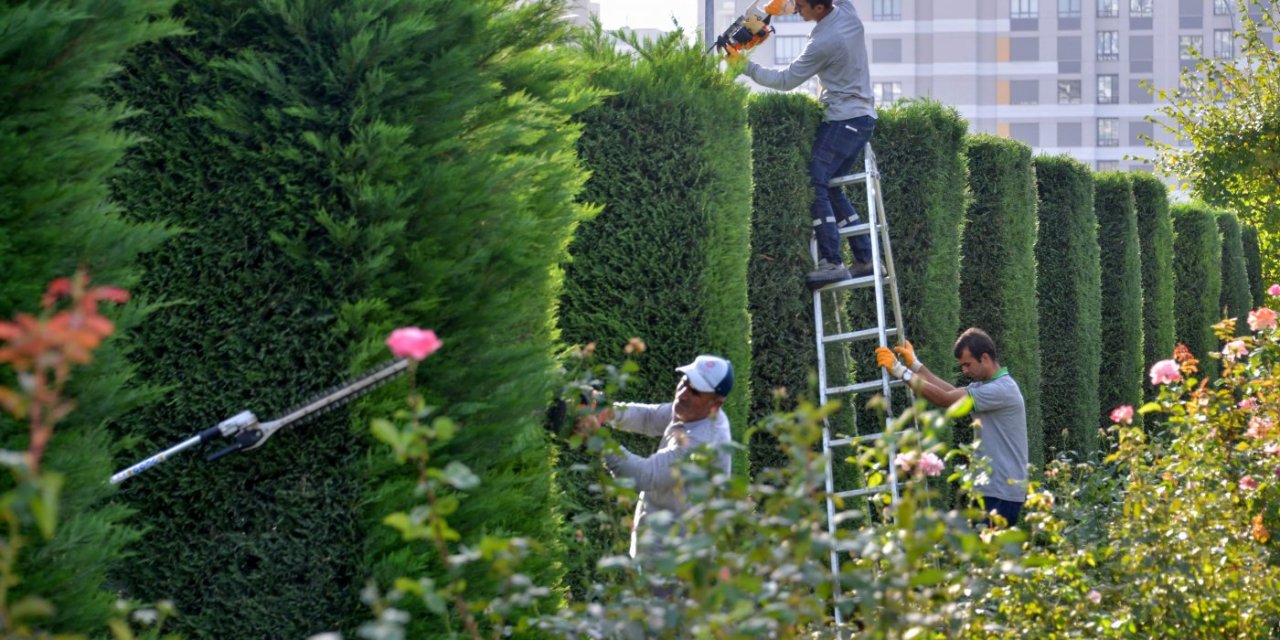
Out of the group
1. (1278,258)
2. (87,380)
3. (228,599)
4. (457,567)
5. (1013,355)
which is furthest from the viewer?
(1278,258)

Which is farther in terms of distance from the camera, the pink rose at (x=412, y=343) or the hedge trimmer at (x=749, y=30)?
the hedge trimmer at (x=749, y=30)

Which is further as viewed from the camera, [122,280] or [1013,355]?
[1013,355]

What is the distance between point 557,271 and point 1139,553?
2.18 metres

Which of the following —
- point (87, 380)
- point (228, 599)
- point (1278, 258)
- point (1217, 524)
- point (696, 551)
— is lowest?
point (1278, 258)

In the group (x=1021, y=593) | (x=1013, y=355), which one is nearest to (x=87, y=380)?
(x=1021, y=593)

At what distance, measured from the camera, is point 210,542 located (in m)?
4.62

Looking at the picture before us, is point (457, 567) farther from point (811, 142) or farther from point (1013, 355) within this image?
point (1013, 355)

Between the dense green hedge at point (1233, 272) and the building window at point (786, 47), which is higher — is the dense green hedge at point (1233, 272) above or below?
below

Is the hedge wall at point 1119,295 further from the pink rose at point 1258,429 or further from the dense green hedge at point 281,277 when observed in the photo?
the dense green hedge at point 281,277

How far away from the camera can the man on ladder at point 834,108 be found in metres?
9.51

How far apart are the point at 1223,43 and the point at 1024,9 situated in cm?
965

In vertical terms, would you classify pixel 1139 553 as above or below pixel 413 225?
below

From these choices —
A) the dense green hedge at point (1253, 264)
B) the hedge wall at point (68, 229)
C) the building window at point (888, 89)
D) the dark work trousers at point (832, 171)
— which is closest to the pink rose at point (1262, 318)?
the dark work trousers at point (832, 171)

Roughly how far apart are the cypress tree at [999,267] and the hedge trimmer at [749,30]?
4804 millimetres
